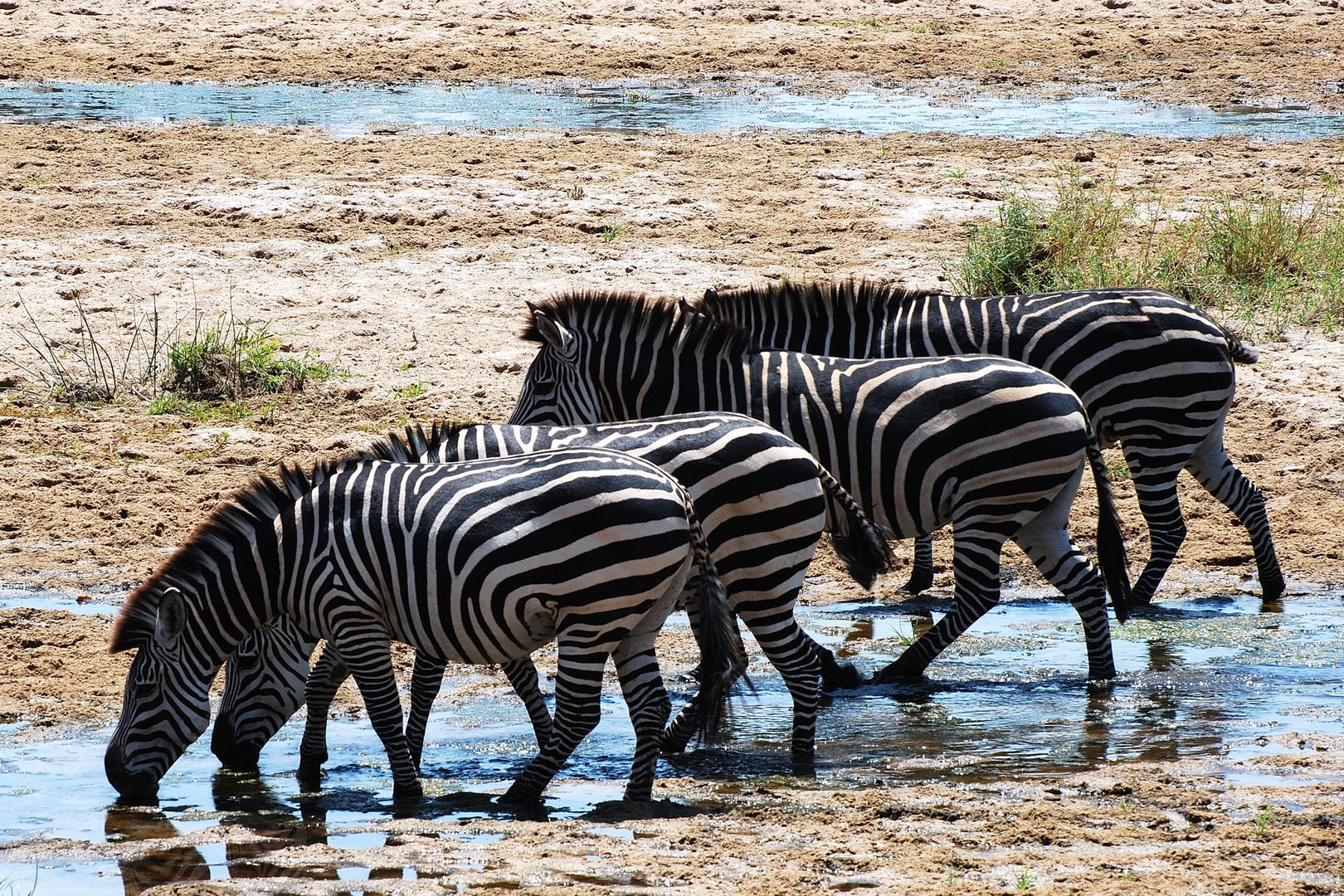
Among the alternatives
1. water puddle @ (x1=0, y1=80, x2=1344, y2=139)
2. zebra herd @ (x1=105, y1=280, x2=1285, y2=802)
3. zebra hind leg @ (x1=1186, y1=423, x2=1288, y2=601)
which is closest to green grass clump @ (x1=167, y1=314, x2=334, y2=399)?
zebra herd @ (x1=105, y1=280, x2=1285, y2=802)

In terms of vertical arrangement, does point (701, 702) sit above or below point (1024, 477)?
below

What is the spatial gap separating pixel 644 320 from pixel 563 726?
2546mm

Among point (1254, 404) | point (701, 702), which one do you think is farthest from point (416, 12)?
point (701, 702)

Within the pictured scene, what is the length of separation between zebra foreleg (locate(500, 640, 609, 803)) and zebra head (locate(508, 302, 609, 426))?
2.17 metres

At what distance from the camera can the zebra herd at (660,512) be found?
20.1ft

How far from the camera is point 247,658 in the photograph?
22.4ft

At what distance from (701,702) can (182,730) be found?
217cm

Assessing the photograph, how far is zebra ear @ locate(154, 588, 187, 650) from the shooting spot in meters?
6.32

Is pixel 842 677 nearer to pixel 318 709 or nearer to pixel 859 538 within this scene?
pixel 859 538

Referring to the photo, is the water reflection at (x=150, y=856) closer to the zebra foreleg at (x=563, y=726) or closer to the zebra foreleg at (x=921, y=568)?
the zebra foreleg at (x=563, y=726)

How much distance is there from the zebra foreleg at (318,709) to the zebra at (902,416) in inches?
75.2

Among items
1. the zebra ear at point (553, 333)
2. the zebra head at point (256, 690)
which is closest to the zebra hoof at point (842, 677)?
the zebra ear at point (553, 333)

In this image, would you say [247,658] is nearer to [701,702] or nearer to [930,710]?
[701,702]

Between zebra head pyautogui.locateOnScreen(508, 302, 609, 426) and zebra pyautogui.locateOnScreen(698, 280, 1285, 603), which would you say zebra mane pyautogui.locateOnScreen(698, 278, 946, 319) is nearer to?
zebra pyautogui.locateOnScreen(698, 280, 1285, 603)
